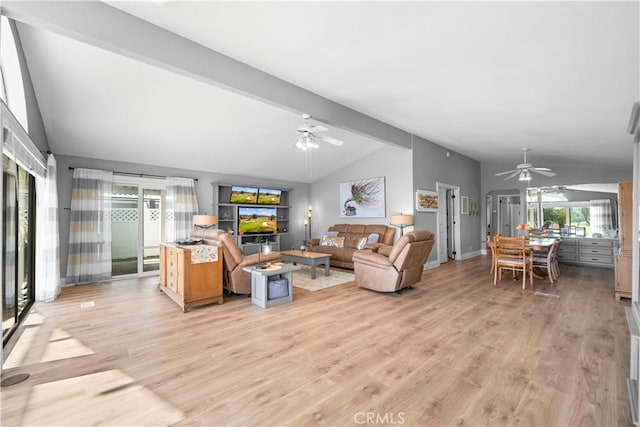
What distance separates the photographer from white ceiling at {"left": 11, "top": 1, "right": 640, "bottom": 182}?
7.67 ft

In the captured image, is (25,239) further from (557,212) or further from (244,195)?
(557,212)

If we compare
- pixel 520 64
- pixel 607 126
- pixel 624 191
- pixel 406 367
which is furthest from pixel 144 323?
pixel 607 126

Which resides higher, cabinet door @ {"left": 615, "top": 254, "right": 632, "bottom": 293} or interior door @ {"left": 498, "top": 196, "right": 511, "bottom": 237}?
interior door @ {"left": 498, "top": 196, "right": 511, "bottom": 237}

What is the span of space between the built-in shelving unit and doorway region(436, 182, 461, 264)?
4306 mm

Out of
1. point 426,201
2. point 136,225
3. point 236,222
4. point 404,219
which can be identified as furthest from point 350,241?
point 136,225

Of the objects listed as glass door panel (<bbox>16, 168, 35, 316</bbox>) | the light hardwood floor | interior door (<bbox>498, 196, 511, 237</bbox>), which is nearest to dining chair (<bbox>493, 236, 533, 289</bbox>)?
the light hardwood floor

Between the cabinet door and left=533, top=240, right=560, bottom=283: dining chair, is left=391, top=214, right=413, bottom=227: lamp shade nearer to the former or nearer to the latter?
left=533, top=240, right=560, bottom=283: dining chair

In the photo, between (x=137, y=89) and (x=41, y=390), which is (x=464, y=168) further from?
(x=41, y=390)

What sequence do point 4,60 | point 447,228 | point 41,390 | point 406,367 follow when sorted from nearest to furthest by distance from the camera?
point 41,390
point 406,367
point 4,60
point 447,228

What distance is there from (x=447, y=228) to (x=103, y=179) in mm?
8117

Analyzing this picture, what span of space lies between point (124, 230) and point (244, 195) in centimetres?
278

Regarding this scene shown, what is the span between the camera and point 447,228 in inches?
317

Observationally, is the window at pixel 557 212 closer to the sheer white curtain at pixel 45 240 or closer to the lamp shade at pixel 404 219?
the lamp shade at pixel 404 219

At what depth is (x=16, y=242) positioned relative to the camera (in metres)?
3.33
